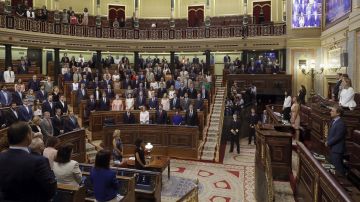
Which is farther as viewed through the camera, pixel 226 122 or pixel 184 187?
pixel 226 122

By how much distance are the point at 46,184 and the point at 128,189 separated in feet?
9.15

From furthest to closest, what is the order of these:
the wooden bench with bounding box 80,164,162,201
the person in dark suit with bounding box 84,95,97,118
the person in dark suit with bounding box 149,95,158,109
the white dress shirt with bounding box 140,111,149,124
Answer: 1. the person in dark suit with bounding box 149,95,158,109
2. the person in dark suit with bounding box 84,95,97,118
3. the white dress shirt with bounding box 140,111,149,124
4. the wooden bench with bounding box 80,164,162,201

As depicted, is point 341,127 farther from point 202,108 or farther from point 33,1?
point 33,1

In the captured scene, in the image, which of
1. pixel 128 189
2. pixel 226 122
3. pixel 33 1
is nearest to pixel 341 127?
pixel 128 189

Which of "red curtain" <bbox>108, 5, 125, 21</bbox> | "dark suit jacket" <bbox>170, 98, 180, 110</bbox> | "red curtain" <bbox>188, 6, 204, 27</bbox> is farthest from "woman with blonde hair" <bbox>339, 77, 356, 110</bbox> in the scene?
"red curtain" <bbox>108, 5, 125, 21</bbox>

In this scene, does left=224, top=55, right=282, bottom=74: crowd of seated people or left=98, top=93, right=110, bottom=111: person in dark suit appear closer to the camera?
left=98, top=93, right=110, bottom=111: person in dark suit

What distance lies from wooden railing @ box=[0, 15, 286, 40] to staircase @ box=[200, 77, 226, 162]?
208 inches

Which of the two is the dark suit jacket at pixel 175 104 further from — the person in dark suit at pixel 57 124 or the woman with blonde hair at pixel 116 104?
the person in dark suit at pixel 57 124

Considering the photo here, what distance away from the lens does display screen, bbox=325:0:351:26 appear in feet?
34.0

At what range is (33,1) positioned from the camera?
19.4 m

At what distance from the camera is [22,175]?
7.27 ft

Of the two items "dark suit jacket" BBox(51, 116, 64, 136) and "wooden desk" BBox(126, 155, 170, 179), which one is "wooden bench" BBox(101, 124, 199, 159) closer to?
"dark suit jacket" BBox(51, 116, 64, 136)

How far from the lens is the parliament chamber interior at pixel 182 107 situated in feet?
12.5

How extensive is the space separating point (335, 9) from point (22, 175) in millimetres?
12587
